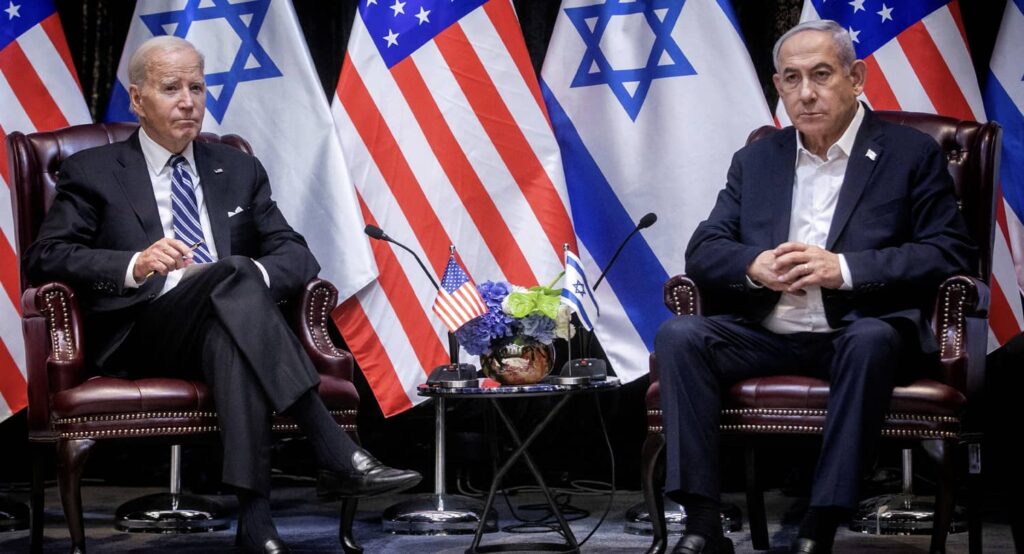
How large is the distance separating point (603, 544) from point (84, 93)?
301cm

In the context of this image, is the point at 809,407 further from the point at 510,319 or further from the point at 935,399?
the point at 510,319

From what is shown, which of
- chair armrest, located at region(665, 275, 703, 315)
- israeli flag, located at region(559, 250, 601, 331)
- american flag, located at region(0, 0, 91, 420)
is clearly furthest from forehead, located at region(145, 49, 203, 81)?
chair armrest, located at region(665, 275, 703, 315)

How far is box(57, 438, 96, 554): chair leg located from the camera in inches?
132

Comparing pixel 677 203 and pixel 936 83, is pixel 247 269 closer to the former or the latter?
pixel 677 203

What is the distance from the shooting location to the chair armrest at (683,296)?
3.71 meters

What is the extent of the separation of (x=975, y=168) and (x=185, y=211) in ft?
7.94

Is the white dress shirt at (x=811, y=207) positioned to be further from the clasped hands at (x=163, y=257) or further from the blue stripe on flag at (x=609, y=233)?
the clasped hands at (x=163, y=257)

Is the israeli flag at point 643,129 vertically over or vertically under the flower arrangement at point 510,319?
over

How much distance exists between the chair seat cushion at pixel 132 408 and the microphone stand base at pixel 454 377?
0.62 metres

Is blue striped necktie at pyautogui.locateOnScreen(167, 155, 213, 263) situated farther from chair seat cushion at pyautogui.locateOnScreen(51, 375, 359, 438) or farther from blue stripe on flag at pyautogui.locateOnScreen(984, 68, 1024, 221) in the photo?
blue stripe on flag at pyautogui.locateOnScreen(984, 68, 1024, 221)

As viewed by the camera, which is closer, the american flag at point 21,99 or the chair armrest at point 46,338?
the chair armrest at point 46,338

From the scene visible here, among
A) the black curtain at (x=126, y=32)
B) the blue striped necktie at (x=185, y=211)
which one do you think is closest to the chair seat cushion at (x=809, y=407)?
the blue striped necktie at (x=185, y=211)

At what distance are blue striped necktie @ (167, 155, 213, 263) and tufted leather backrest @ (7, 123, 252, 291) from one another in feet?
1.21

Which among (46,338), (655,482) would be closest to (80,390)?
(46,338)
